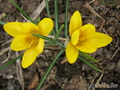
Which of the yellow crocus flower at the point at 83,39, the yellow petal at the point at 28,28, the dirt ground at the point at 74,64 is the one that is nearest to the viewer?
the yellow petal at the point at 28,28

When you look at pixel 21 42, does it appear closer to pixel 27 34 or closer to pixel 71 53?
pixel 27 34

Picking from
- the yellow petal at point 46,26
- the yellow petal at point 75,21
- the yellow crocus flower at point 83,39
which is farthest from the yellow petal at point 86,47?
the yellow petal at point 46,26

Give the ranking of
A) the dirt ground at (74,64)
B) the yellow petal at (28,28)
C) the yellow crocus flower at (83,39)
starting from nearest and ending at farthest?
the yellow petal at (28,28) → the yellow crocus flower at (83,39) → the dirt ground at (74,64)

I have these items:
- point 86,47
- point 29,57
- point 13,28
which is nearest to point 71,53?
point 86,47

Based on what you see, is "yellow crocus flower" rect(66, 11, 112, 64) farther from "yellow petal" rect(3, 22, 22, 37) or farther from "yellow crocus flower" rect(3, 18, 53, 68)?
"yellow petal" rect(3, 22, 22, 37)

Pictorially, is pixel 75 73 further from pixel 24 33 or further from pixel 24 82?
pixel 24 33

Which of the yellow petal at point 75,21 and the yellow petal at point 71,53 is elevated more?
the yellow petal at point 75,21

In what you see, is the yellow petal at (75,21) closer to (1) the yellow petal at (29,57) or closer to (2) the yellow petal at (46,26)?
(2) the yellow petal at (46,26)

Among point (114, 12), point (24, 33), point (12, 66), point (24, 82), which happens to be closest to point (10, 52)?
point (12, 66)
